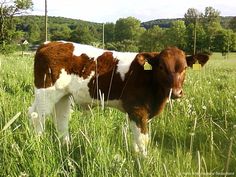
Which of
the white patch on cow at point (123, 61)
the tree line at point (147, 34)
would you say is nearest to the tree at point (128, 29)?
the tree line at point (147, 34)

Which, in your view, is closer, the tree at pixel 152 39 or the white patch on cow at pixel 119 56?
the white patch on cow at pixel 119 56

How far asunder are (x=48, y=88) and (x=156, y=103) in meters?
1.40

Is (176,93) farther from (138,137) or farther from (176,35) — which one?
(176,35)

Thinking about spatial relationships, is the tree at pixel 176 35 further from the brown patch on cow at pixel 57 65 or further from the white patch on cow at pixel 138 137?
the white patch on cow at pixel 138 137

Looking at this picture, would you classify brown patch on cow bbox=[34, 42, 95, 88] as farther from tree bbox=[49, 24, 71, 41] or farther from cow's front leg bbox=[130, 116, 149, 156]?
tree bbox=[49, 24, 71, 41]

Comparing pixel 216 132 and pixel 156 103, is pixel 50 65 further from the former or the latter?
pixel 216 132

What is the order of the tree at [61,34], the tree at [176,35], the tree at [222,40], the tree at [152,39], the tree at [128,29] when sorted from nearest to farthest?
1. the tree at [222,40]
2. the tree at [61,34]
3. the tree at [176,35]
4. the tree at [152,39]
5. the tree at [128,29]

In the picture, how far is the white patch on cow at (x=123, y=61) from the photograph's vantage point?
5020 millimetres

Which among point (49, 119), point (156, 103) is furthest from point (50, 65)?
point (156, 103)

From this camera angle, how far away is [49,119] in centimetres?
525

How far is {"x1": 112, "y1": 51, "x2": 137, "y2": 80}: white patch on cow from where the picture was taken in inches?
198

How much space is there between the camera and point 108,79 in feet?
16.6

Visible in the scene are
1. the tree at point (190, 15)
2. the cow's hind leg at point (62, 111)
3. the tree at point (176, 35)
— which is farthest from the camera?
the tree at point (190, 15)

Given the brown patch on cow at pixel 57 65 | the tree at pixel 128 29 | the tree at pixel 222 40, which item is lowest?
the brown patch on cow at pixel 57 65
